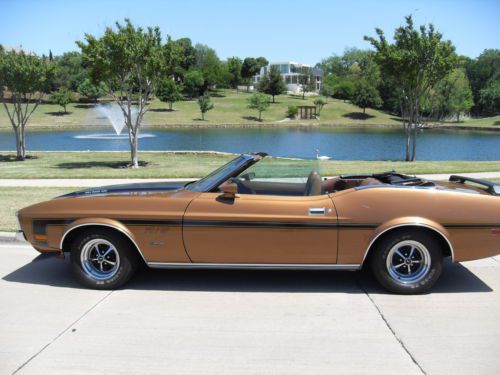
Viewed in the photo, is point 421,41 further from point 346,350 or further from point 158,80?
point 346,350

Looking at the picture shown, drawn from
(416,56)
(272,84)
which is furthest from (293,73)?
(416,56)

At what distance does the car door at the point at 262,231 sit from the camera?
449cm

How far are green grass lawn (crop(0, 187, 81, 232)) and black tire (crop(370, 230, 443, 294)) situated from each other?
5.22 metres

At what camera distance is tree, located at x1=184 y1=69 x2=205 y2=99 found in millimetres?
97125

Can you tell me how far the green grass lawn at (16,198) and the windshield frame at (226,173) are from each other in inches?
141

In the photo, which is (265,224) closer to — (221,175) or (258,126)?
(221,175)

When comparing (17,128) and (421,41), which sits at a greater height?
(421,41)

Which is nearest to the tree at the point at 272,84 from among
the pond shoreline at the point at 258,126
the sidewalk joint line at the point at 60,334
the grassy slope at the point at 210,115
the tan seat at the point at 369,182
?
the grassy slope at the point at 210,115

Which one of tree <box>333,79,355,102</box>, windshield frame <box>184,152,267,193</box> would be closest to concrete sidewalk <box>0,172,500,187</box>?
windshield frame <box>184,152,267,193</box>

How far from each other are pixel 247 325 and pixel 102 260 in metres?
1.68

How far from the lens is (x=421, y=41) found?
19469 millimetres

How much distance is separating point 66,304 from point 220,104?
88.8 m

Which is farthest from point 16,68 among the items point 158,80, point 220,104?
point 220,104

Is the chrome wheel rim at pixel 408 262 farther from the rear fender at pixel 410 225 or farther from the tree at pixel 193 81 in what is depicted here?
the tree at pixel 193 81
